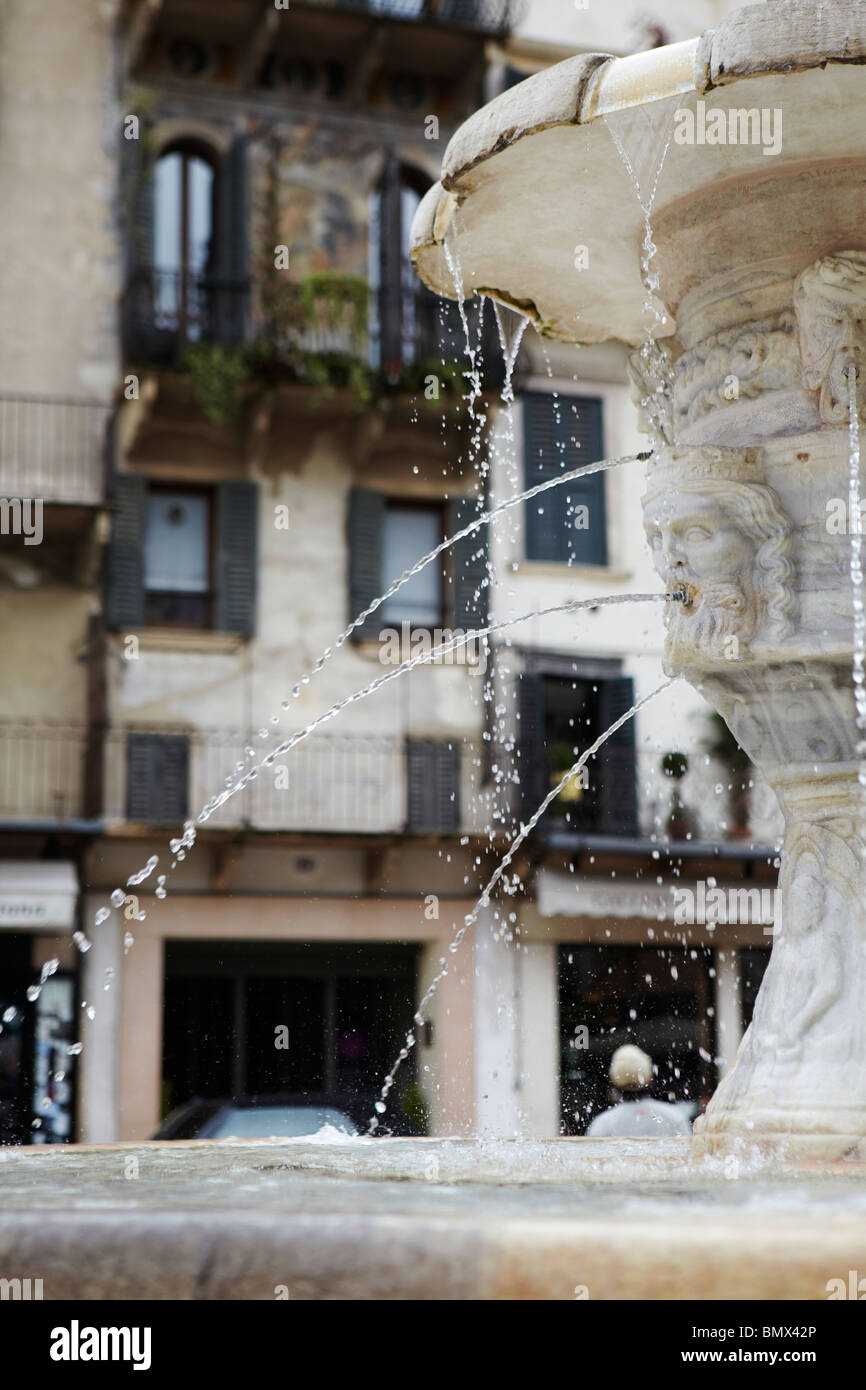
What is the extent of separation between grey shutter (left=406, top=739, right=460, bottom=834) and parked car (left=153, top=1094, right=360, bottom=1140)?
7.29 metres

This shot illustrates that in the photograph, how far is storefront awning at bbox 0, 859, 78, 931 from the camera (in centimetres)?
1689

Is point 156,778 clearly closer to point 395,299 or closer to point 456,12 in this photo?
point 395,299

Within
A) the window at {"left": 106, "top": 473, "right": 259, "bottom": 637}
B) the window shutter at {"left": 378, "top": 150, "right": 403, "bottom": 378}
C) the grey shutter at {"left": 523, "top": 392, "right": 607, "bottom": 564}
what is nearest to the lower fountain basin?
the window at {"left": 106, "top": 473, "right": 259, "bottom": 637}

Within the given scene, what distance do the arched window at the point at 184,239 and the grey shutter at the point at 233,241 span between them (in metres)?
0.14

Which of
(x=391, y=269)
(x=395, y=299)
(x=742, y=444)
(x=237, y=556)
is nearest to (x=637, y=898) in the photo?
(x=237, y=556)

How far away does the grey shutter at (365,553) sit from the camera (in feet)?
63.1

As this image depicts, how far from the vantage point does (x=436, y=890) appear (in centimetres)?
1894

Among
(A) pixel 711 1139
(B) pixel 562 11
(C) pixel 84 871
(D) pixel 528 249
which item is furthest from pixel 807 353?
(B) pixel 562 11

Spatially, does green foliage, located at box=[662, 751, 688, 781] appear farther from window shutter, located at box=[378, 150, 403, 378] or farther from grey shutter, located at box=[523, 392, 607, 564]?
window shutter, located at box=[378, 150, 403, 378]

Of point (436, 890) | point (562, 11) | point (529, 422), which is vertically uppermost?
point (562, 11)

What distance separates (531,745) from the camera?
19.2m

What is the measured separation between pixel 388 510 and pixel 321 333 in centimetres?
198
